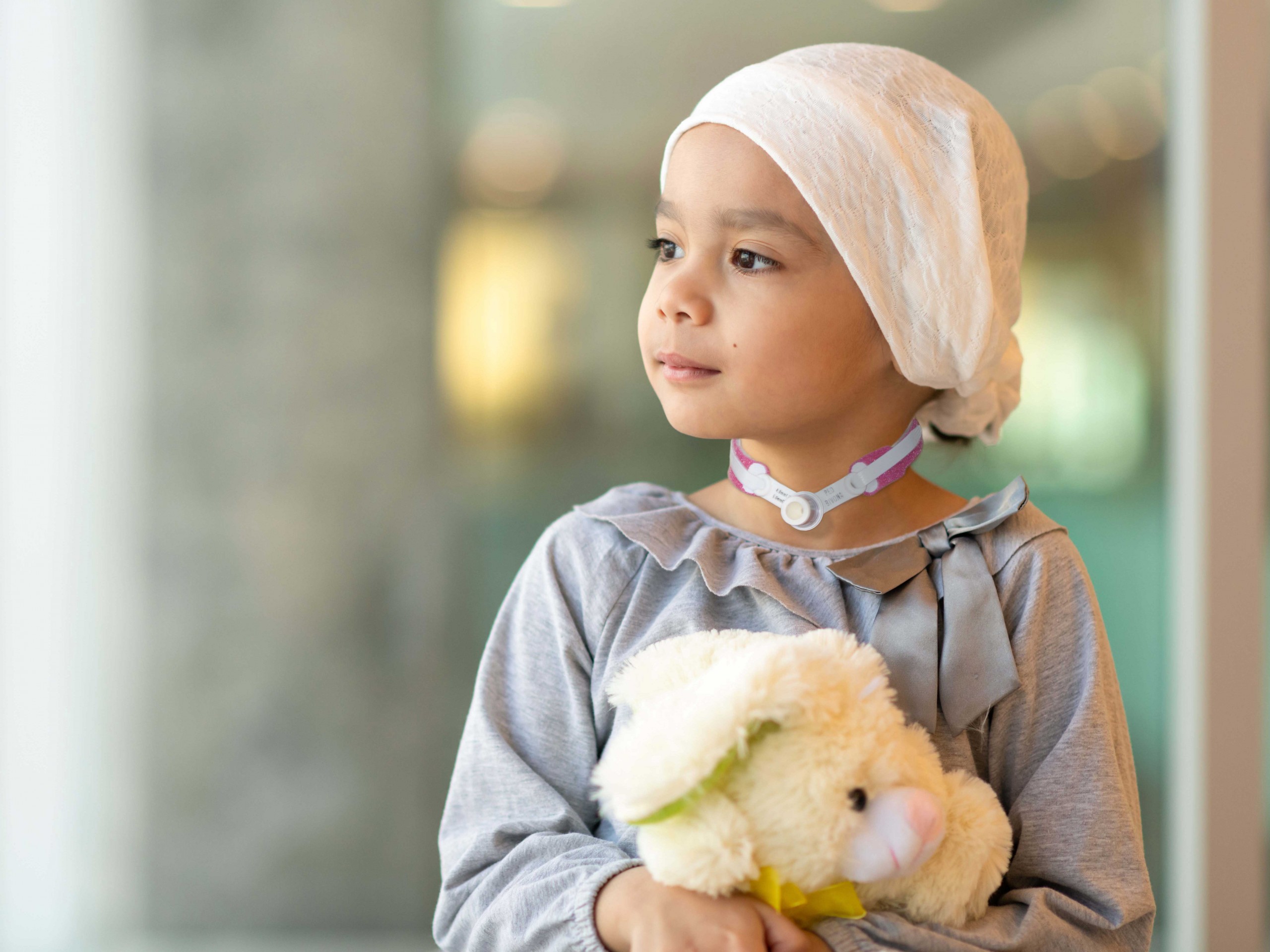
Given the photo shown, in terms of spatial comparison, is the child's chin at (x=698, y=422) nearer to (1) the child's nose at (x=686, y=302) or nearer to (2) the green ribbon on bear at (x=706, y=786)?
(1) the child's nose at (x=686, y=302)

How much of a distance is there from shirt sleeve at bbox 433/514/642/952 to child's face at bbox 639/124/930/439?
168 mm

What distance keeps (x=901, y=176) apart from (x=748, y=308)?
0.50ft

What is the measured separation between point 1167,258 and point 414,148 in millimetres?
1233

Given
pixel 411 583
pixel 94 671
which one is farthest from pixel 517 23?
pixel 94 671

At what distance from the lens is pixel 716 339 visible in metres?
0.78

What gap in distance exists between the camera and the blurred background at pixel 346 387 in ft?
5.37

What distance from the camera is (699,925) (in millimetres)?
641

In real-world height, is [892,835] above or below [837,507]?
below

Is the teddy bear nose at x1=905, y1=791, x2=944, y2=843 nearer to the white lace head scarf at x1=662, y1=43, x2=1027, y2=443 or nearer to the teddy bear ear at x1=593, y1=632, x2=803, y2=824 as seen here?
the teddy bear ear at x1=593, y1=632, x2=803, y2=824

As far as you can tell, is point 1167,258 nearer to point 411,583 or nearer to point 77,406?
point 411,583

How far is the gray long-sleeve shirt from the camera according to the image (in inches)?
29.1

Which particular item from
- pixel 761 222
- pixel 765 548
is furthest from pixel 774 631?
pixel 761 222

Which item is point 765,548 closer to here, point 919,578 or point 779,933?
point 919,578

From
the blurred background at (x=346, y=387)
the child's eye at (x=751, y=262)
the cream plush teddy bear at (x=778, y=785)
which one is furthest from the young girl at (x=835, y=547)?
the blurred background at (x=346, y=387)
